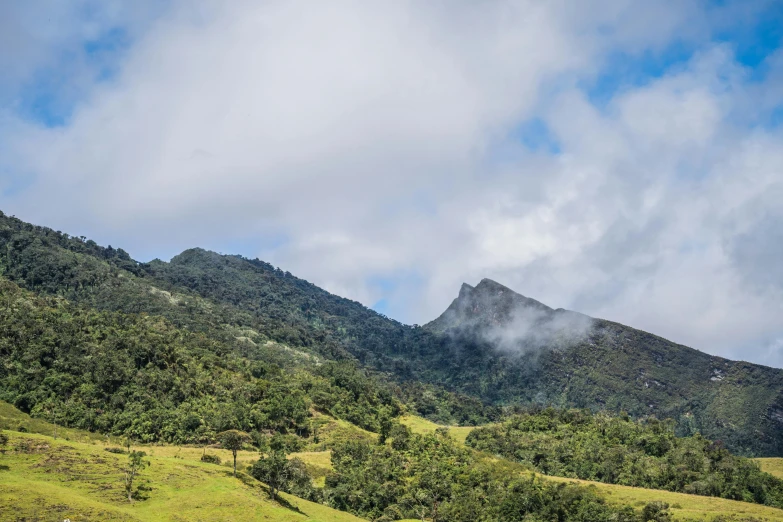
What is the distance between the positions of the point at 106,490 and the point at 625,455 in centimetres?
11272

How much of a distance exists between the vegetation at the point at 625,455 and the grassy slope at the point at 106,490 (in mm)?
72017

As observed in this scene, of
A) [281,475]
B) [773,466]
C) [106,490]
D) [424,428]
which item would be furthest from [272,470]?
[773,466]

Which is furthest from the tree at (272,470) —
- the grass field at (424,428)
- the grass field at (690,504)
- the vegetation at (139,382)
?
the grass field at (424,428)

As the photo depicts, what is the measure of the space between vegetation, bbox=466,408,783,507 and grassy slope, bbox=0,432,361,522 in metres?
72.0

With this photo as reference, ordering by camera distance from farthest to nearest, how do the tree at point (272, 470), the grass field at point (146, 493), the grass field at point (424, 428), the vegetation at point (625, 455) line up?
the grass field at point (424, 428) < the vegetation at point (625, 455) < the tree at point (272, 470) < the grass field at point (146, 493)

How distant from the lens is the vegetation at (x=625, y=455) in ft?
372

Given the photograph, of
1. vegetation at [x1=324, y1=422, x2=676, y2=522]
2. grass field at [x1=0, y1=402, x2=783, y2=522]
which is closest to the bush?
grass field at [x1=0, y1=402, x2=783, y2=522]

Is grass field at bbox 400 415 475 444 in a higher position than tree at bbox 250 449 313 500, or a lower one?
higher

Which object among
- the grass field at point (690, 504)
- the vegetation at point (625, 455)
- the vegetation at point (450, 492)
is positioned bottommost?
the vegetation at point (450, 492)

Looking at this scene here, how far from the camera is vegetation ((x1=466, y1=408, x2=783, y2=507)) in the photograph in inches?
4461

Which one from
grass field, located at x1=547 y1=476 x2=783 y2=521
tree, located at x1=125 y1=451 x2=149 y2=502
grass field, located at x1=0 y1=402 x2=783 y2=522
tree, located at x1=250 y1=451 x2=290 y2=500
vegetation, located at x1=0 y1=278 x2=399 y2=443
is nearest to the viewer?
grass field, located at x1=0 y1=402 x2=783 y2=522

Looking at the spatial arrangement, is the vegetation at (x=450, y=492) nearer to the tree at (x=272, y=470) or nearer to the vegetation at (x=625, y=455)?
the tree at (x=272, y=470)

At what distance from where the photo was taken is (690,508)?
93.9m

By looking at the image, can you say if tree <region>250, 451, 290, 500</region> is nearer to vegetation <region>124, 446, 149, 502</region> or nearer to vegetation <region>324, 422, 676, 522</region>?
vegetation <region>324, 422, 676, 522</region>
